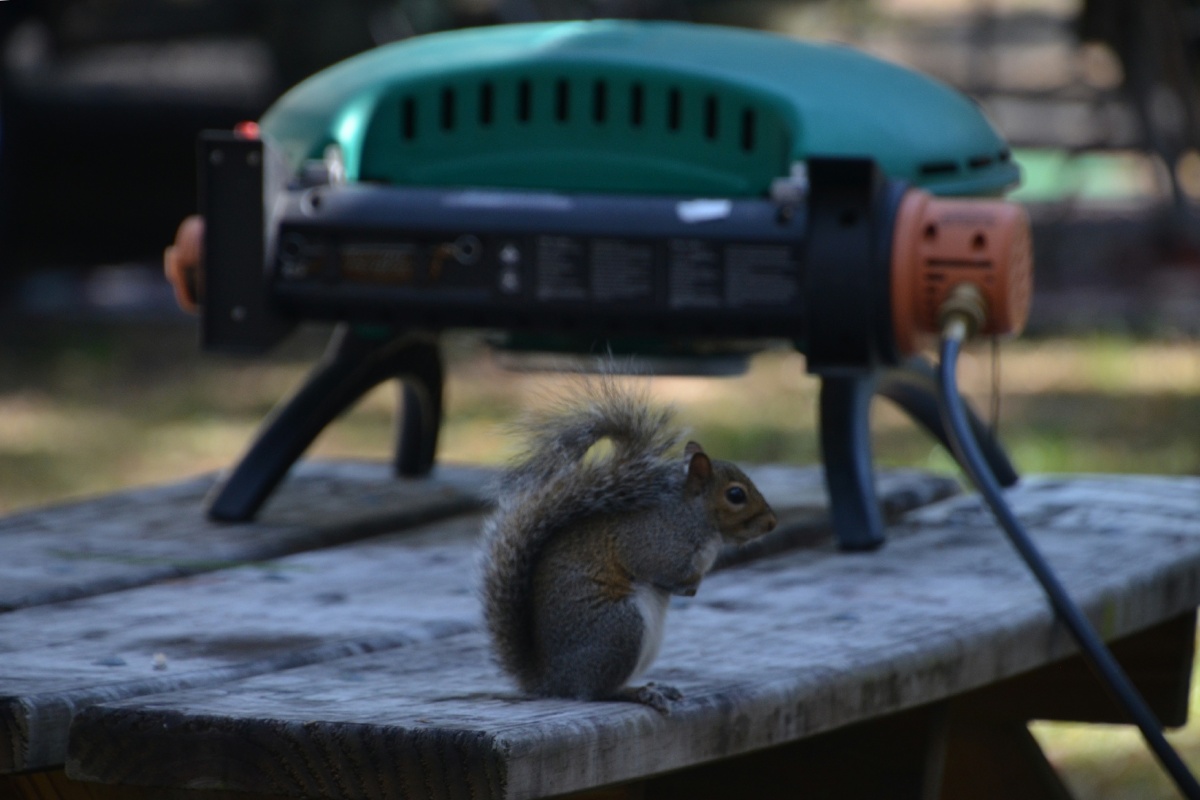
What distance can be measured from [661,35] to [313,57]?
4687mm

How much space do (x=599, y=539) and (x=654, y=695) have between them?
12 cm

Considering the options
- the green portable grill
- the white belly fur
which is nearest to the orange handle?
the green portable grill

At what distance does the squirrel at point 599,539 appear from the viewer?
3.86 feet

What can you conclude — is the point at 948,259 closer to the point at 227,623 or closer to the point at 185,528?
the point at 227,623

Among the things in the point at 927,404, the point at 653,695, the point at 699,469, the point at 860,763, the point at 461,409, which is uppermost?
the point at 699,469

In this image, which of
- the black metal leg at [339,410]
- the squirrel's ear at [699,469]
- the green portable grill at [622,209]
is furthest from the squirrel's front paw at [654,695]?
the black metal leg at [339,410]

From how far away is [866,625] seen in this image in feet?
4.71

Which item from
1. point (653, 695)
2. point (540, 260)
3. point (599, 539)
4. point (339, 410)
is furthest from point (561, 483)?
point (339, 410)

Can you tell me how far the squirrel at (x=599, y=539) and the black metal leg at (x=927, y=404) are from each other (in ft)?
2.68

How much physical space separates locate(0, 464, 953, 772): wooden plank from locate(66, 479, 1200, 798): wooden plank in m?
0.04

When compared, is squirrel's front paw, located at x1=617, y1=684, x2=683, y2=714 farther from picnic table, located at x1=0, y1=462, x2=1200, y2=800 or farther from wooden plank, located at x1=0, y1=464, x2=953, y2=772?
wooden plank, located at x1=0, y1=464, x2=953, y2=772

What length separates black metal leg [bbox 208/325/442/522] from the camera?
1.93 metres

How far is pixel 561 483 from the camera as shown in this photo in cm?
122

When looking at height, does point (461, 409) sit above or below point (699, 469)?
below
